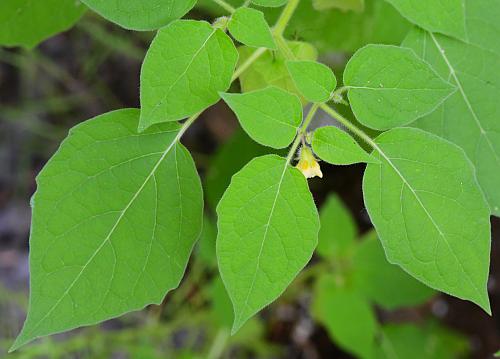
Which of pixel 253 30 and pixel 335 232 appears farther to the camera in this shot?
pixel 335 232

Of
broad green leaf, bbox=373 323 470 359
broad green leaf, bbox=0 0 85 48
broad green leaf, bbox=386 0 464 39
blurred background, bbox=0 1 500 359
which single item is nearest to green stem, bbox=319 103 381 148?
broad green leaf, bbox=386 0 464 39

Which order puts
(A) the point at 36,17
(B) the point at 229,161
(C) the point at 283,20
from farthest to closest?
1. (B) the point at 229,161
2. (A) the point at 36,17
3. (C) the point at 283,20

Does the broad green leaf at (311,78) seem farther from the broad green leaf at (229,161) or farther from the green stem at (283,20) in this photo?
the broad green leaf at (229,161)

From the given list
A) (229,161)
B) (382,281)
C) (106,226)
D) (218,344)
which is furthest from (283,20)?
(218,344)

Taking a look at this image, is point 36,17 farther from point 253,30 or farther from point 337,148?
point 337,148

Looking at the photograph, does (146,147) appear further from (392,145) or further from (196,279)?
(196,279)

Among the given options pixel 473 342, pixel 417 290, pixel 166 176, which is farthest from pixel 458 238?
pixel 473 342

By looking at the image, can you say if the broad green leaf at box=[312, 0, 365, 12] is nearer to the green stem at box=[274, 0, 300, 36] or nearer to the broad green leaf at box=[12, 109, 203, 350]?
the green stem at box=[274, 0, 300, 36]
